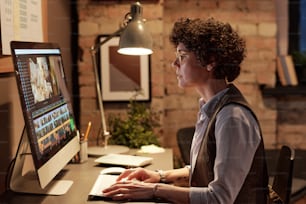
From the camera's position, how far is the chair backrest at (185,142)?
2361 mm

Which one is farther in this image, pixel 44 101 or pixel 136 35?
pixel 136 35

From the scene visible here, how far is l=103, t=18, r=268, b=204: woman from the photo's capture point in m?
1.18

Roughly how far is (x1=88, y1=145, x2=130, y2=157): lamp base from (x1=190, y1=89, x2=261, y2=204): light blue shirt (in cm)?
80

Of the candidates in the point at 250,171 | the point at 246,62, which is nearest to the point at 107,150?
the point at 250,171

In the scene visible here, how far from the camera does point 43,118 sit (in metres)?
1.24

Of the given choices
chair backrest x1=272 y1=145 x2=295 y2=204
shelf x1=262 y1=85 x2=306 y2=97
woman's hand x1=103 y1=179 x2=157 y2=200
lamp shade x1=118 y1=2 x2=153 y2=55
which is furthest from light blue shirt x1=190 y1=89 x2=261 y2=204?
shelf x1=262 y1=85 x2=306 y2=97

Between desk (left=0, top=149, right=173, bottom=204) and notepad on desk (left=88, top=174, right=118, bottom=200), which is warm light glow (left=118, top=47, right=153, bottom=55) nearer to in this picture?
desk (left=0, top=149, right=173, bottom=204)

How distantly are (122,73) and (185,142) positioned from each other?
54cm

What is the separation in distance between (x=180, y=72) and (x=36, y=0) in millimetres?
688

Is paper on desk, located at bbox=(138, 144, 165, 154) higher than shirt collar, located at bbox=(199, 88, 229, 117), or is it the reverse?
shirt collar, located at bbox=(199, 88, 229, 117)

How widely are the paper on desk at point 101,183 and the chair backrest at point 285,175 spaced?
609 mm

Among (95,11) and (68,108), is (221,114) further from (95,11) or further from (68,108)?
(95,11)

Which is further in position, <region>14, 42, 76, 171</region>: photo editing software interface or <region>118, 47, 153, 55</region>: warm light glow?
<region>118, 47, 153, 55</region>: warm light glow

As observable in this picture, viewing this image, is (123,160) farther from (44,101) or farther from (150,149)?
(44,101)
